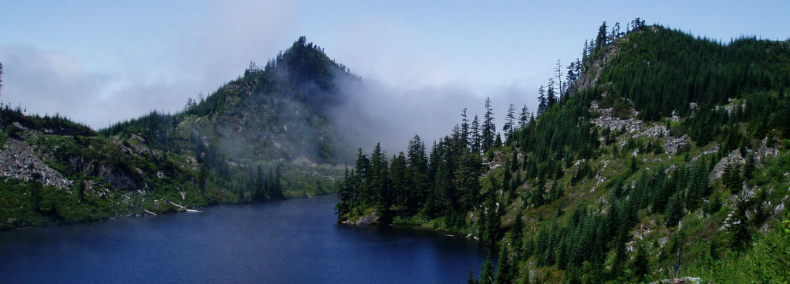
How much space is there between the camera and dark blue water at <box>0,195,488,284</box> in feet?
257

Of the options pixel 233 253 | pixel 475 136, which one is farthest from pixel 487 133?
pixel 233 253

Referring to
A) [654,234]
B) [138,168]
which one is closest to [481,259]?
[654,234]

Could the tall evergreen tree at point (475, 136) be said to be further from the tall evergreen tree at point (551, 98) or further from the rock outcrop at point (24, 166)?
the rock outcrop at point (24, 166)

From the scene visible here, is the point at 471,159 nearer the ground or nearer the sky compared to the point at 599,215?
nearer the sky

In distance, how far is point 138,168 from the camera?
17475 centimetres

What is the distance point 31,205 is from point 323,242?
271ft

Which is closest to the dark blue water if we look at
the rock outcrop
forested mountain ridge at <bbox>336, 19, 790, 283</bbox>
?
forested mountain ridge at <bbox>336, 19, 790, 283</bbox>

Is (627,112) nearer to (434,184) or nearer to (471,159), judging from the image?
(471,159)

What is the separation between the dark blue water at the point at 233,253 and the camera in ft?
257

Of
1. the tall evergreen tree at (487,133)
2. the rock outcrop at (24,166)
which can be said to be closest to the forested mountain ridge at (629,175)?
the tall evergreen tree at (487,133)

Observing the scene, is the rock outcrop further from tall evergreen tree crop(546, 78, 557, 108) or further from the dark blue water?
tall evergreen tree crop(546, 78, 557, 108)

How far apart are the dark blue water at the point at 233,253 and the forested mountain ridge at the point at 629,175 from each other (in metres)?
12.5

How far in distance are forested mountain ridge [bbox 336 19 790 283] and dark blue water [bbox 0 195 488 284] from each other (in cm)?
1252

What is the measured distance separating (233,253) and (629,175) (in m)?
75.8
